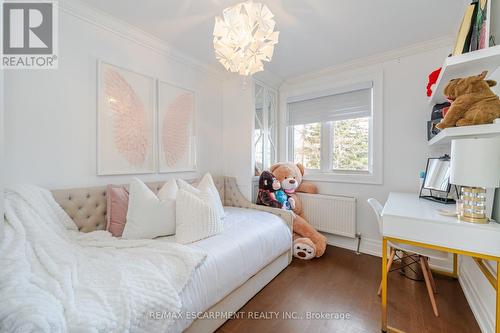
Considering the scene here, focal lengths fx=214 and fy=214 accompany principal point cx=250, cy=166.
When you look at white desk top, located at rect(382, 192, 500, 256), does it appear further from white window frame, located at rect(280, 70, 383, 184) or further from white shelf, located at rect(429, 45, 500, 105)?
white window frame, located at rect(280, 70, 383, 184)

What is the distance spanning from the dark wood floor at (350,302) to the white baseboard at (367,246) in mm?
167

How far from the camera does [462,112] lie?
4.29ft

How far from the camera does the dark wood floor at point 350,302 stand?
153 centimetres

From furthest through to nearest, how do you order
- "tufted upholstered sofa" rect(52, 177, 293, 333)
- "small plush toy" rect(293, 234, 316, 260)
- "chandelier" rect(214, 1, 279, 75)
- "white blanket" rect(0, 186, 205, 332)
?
"small plush toy" rect(293, 234, 316, 260) → "tufted upholstered sofa" rect(52, 177, 293, 333) → "chandelier" rect(214, 1, 279, 75) → "white blanket" rect(0, 186, 205, 332)

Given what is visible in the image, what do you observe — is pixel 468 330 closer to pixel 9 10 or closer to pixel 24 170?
pixel 24 170

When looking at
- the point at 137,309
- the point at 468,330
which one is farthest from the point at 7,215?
the point at 468,330

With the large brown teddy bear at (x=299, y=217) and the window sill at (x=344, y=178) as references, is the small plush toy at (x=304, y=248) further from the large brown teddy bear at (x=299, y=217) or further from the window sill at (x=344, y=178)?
the window sill at (x=344, y=178)

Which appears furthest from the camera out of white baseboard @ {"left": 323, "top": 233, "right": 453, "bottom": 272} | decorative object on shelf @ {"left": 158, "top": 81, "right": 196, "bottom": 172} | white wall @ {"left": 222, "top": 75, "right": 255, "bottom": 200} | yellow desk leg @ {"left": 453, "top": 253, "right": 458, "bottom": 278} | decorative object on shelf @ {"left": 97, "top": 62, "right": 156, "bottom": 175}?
white wall @ {"left": 222, "top": 75, "right": 255, "bottom": 200}

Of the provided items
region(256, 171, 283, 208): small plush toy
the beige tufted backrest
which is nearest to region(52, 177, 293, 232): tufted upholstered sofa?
the beige tufted backrest

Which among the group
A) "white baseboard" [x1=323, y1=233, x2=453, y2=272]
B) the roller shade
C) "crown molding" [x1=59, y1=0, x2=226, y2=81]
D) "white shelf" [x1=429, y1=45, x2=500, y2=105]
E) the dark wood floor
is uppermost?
"crown molding" [x1=59, y1=0, x2=226, y2=81]

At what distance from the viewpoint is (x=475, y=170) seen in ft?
3.75

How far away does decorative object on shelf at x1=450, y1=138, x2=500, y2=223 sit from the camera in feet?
3.67

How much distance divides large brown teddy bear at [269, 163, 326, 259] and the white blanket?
62.5 inches

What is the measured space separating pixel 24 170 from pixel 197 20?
1846 mm
